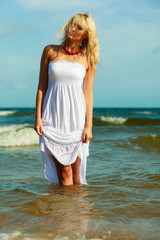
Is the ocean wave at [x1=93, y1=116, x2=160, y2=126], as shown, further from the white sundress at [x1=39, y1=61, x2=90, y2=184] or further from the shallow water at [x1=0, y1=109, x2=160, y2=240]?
the white sundress at [x1=39, y1=61, x2=90, y2=184]

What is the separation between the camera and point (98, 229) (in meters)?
2.90

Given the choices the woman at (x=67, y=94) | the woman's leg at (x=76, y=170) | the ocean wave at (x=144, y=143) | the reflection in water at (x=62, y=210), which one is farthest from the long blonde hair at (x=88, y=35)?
the ocean wave at (x=144, y=143)

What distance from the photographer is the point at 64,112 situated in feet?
11.7

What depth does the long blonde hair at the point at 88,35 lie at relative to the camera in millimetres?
3473

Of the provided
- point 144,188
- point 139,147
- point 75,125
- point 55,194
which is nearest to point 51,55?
point 75,125

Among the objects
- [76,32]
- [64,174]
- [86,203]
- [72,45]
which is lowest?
[86,203]

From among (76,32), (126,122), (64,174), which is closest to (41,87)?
(76,32)

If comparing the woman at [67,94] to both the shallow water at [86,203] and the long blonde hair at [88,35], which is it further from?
the shallow water at [86,203]

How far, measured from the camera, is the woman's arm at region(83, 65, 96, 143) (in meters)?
3.66

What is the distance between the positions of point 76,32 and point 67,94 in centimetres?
69

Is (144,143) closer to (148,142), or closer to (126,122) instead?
(148,142)

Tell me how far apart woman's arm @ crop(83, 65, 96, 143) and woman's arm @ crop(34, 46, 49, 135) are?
0.47 m

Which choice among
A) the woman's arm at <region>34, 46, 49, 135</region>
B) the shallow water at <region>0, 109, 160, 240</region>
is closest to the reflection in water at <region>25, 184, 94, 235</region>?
the shallow water at <region>0, 109, 160, 240</region>

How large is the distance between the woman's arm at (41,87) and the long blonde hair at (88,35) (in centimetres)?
27
